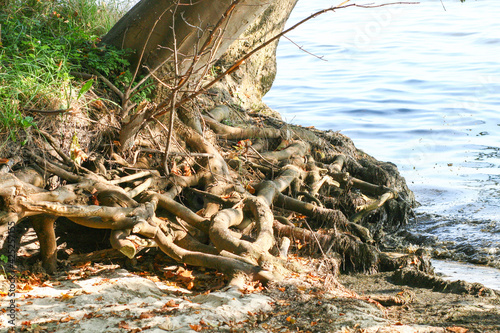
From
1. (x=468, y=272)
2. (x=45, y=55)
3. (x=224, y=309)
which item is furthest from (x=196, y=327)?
(x=468, y=272)

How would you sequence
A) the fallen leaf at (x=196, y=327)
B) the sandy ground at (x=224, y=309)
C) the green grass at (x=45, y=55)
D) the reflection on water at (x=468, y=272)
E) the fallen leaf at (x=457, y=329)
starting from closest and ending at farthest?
1. the fallen leaf at (x=196, y=327)
2. the sandy ground at (x=224, y=309)
3. the fallen leaf at (x=457, y=329)
4. the green grass at (x=45, y=55)
5. the reflection on water at (x=468, y=272)

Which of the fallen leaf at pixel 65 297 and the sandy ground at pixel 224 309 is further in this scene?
the fallen leaf at pixel 65 297

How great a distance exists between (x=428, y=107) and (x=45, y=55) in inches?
565

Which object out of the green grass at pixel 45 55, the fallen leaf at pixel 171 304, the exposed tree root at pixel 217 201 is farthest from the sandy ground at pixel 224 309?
the green grass at pixel 45 55

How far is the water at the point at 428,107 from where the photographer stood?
9.09m

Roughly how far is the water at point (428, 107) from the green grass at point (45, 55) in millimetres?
4159

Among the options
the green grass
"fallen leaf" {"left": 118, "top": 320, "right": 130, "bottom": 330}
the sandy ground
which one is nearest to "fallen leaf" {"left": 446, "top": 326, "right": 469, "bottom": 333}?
the sandy ground

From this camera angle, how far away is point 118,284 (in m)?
4.41

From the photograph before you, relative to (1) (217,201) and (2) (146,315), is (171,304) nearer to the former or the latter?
(2) (146,315)

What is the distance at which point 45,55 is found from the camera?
5.51 meters

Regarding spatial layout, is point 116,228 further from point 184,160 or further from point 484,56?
point 484,56

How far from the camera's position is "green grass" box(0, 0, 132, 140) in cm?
490

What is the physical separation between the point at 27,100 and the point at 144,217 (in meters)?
1.62

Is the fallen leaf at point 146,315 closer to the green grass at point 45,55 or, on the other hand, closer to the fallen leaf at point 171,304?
the fallen leaf at point 171,304
